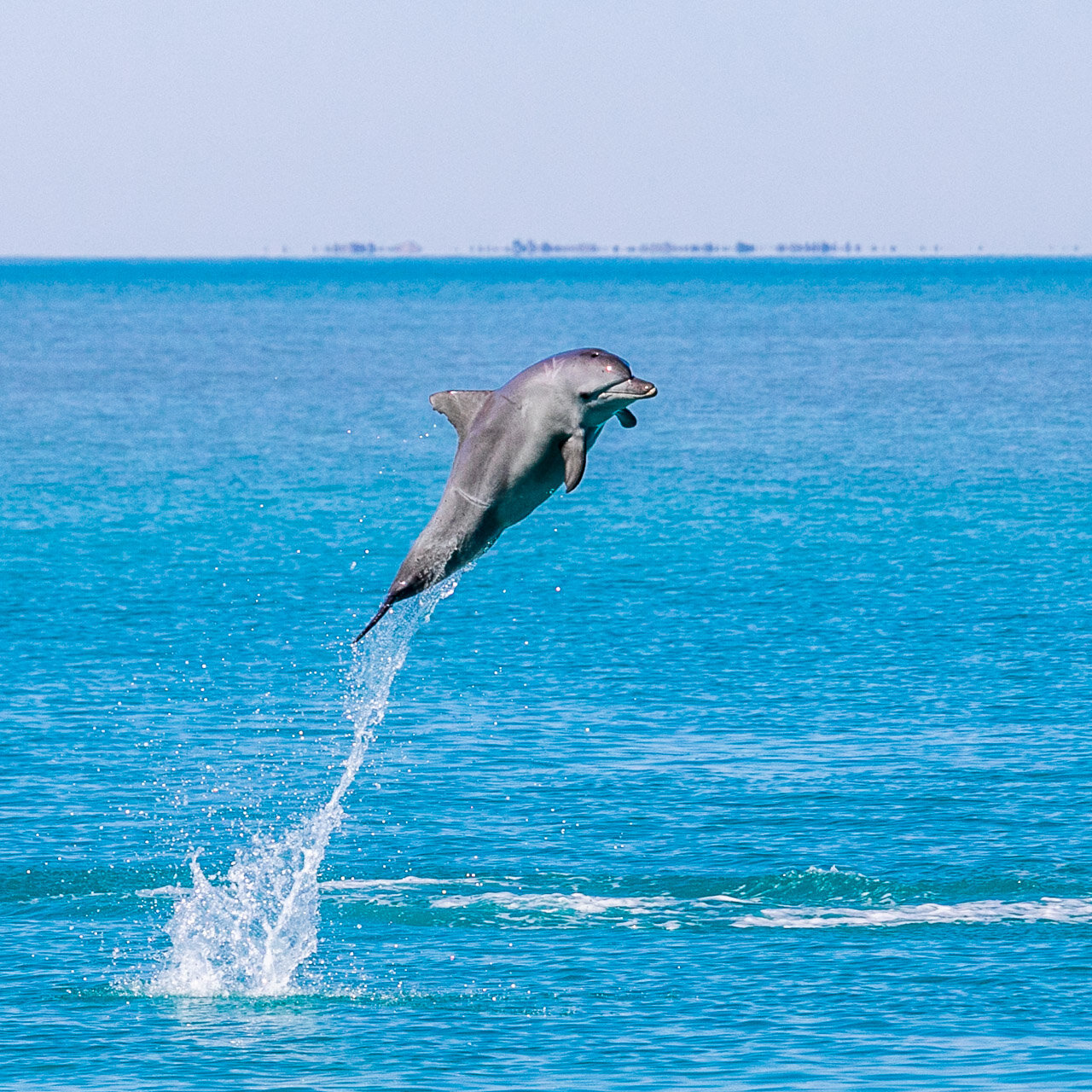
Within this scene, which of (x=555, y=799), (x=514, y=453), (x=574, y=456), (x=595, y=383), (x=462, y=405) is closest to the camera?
(x=595, y=383)

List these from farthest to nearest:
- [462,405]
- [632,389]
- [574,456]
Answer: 1. [462,405]
2. [574,456]
3. [632,389]

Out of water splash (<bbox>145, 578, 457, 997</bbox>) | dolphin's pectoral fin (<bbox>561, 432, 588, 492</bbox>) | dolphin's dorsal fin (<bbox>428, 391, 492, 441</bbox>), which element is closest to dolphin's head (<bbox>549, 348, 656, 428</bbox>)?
dolphin's pectoral fin (<bbox>561, 432, 588, 492</bbox>)

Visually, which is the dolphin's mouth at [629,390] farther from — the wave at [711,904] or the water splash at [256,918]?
the wave at [711,904]

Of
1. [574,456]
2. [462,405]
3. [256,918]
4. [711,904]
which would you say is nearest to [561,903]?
[711,904]

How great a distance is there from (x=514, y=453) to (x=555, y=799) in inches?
1033

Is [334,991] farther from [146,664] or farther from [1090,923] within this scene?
[146,664]

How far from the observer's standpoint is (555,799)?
161 feet

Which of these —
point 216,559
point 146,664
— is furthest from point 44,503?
point 146,664

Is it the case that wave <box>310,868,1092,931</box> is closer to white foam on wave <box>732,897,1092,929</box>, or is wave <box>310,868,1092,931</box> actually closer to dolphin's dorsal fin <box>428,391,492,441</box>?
white foam on wave <box>732,897,1092,929</box>

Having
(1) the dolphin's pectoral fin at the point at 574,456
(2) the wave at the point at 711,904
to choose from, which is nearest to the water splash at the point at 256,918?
(2) the wave at the point at 711,904

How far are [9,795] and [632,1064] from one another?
20362 mm

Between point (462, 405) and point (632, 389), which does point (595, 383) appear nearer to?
point (632, 389)

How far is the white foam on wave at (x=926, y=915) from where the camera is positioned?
4172cm

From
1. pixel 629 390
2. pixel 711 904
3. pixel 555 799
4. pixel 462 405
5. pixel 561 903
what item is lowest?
pixel 561 903
